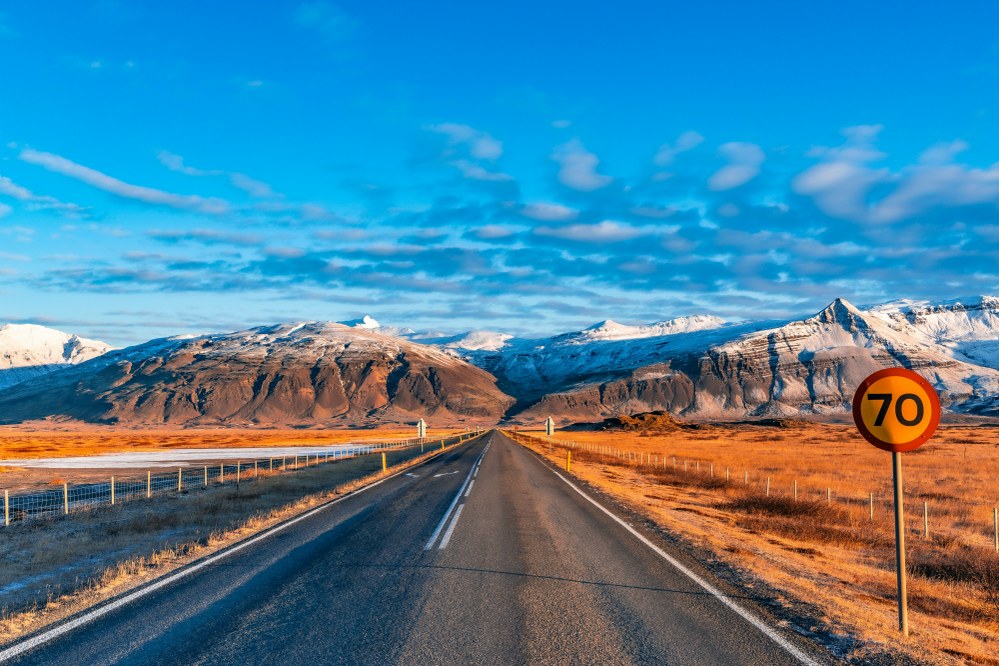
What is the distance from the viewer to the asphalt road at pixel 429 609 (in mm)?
6504

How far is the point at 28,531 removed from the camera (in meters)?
16.8

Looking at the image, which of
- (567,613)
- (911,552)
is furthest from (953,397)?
(567,613)

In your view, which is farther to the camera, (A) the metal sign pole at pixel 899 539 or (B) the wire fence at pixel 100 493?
(B) the wire fence at pixel 100 493

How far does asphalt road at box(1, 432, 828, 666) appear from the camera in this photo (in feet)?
21.3

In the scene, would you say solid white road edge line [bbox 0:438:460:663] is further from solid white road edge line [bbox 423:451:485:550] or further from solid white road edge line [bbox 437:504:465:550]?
solid white road edge line [bbox 437:504:465:550]

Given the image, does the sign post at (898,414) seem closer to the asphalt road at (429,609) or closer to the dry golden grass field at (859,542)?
the dry golden grass field at (859,542)

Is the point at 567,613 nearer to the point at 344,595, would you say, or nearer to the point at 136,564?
the point at 344,595

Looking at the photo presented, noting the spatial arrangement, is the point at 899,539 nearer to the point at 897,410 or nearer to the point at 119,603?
the point at 897,410

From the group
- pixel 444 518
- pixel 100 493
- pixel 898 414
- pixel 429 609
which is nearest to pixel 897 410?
pixel 898 414

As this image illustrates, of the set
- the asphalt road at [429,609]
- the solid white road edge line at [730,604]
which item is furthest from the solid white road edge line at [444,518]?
the solid white road edge line at [730,604]

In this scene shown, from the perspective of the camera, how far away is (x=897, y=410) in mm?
6902

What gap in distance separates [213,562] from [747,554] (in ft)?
31.0

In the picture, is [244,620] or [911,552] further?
[911,552]

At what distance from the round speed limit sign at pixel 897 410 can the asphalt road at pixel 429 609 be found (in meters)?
2.38
